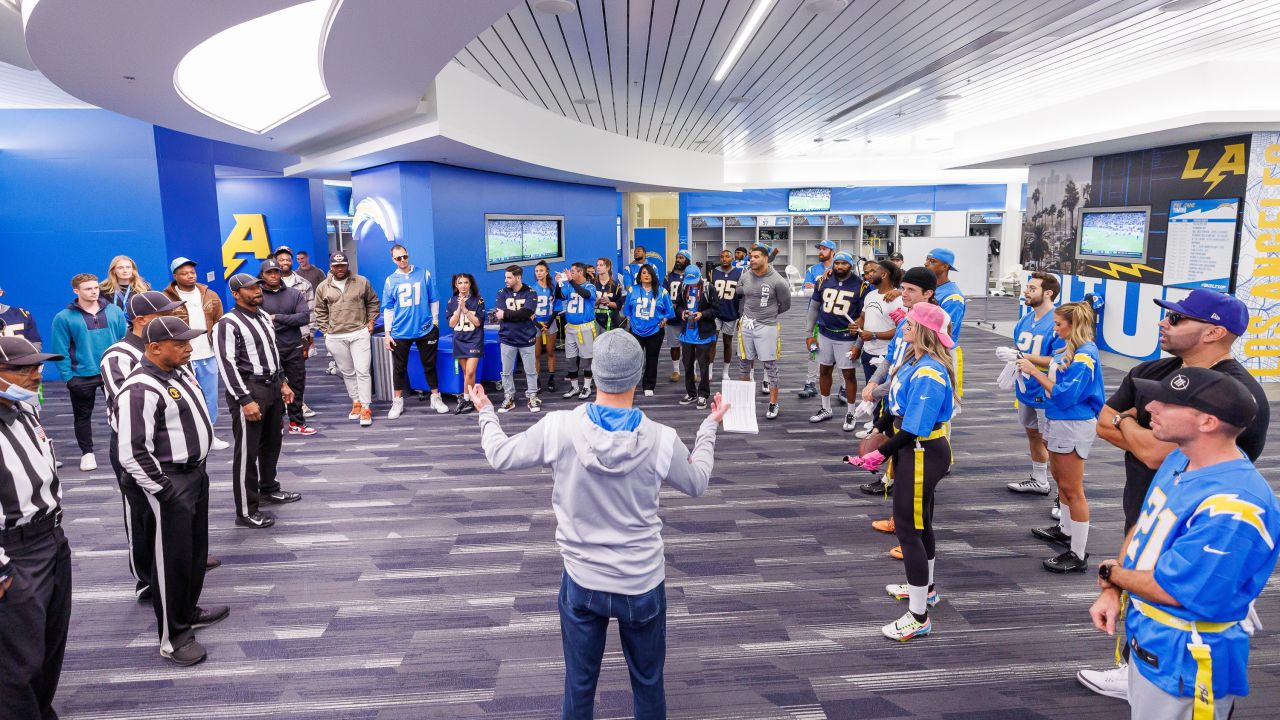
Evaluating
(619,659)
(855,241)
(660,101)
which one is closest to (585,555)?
(619,659)

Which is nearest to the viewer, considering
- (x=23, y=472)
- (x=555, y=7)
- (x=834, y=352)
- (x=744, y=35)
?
(x=23, y=472)

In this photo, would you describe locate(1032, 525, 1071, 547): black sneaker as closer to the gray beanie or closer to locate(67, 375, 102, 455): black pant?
the gray beanie

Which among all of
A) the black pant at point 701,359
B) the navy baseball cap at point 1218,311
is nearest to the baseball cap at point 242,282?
the black pant at point 701,359

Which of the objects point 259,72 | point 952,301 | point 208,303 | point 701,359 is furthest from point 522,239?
point 952,301

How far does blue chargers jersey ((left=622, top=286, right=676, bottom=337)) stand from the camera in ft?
25.5

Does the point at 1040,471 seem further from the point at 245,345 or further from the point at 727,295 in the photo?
the point at 245,345

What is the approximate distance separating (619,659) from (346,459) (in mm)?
3883

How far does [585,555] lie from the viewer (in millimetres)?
2059

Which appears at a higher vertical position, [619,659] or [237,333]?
[237,333]

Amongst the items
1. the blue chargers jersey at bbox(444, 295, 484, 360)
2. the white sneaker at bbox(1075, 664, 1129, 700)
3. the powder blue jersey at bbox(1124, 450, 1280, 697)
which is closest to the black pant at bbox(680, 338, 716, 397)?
the blue chargers jersey at bbox(444, 295, 484, 360)

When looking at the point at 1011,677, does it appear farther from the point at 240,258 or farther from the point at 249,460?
the point at 240,258

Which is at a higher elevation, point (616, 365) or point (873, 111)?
point (873, 111)

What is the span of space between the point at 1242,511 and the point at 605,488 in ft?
5.38

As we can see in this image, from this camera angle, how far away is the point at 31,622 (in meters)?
2.29
